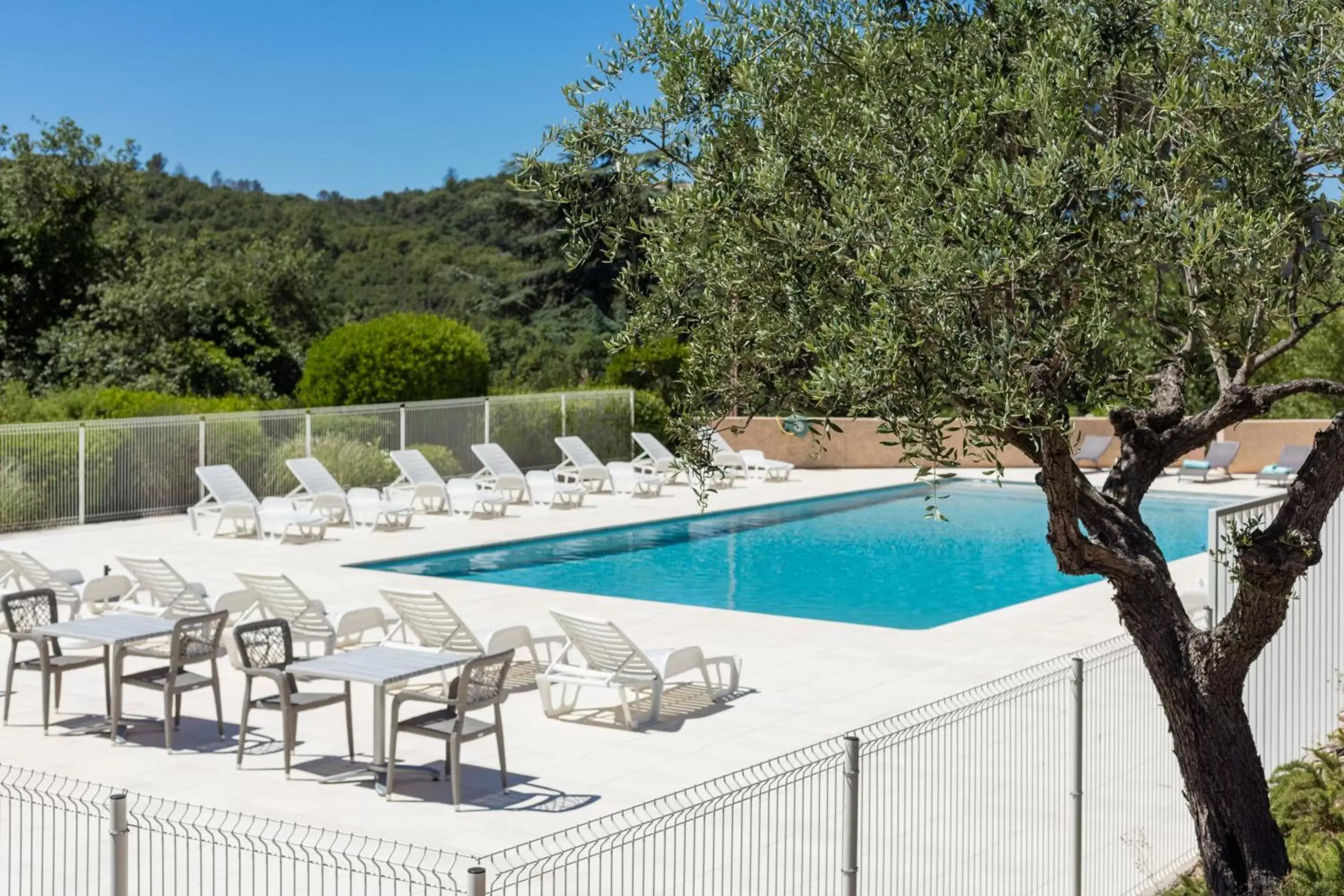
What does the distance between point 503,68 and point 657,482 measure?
235 ft

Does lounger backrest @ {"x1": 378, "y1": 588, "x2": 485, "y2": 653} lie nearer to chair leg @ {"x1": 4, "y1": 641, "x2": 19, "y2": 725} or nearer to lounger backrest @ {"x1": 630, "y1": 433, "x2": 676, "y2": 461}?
chair leg @ {"x1": 4, "y1": 641, "x2": 19, "y2": 725}

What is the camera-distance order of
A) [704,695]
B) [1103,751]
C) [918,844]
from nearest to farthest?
[918,844], [1103,751], [704,695]

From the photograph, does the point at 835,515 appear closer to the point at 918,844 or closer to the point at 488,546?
the point at 488,546

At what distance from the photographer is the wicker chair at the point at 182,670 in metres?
9.44

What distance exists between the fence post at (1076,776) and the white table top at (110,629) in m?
5.77

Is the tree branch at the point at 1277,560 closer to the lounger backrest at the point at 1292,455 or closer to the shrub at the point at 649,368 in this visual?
the lounger backrest at the point at 1292,455

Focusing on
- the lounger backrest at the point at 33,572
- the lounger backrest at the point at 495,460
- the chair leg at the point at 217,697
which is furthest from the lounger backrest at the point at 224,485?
the chair leg at the point at 217,697

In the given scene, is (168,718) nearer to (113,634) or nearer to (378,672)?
(113,634)

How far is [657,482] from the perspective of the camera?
1007 inches

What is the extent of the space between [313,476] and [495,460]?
11.9 ft

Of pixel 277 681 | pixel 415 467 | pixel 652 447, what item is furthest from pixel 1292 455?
pixel 277 681

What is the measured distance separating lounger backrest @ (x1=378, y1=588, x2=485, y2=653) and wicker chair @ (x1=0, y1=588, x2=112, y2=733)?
2.09 m

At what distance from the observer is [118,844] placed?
16.4 ft

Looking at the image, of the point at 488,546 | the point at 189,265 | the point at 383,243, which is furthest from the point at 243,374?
the point at 383,243
